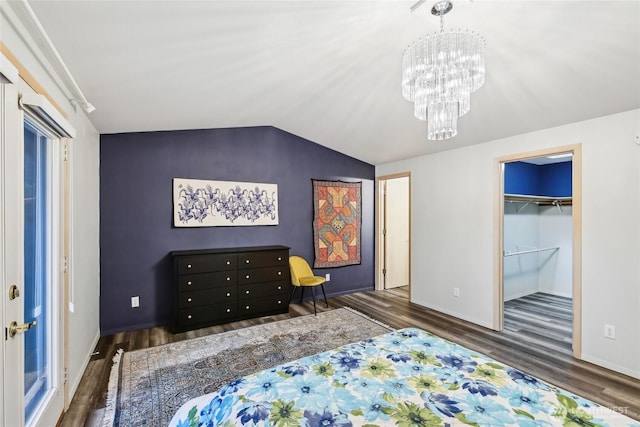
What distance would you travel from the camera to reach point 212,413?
3.99 ft

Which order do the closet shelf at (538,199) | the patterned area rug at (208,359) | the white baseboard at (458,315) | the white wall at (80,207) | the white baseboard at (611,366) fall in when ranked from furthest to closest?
1. the closet shelf at (538,199)
2. the white baseboard at (458,315)
3. the white baseboard at (611,366)
4. the patterned area rug at (208,359)
5. the white wall at (80,207)

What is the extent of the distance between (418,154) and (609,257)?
2.35 meters

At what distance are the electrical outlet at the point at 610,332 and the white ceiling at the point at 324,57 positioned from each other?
1836 mm

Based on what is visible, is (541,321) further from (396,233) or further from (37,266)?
(37,266)

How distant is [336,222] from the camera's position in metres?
4.78

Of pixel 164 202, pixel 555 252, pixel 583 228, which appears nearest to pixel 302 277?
pixel 164 202

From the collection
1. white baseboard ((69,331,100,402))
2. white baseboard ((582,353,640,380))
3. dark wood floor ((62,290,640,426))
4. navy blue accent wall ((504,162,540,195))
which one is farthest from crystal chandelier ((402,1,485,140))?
navy blue accent wall ((504,162,540,195))

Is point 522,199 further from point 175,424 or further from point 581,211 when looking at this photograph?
point 175,424

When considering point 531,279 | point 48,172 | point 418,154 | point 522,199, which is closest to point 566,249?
point 531,279

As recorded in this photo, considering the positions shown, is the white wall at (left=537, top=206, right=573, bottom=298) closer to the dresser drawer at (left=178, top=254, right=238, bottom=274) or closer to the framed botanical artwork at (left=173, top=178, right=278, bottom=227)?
the framed botanical artwork at (left=173, top=178, right=278, bottom=227)

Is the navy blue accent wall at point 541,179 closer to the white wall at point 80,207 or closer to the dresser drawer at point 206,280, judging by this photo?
the dresser drawer at point 206,280

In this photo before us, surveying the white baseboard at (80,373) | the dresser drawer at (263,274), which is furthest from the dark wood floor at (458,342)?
the dresser drawer at (263,274)

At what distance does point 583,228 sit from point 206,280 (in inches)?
150

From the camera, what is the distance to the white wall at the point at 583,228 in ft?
8.14
